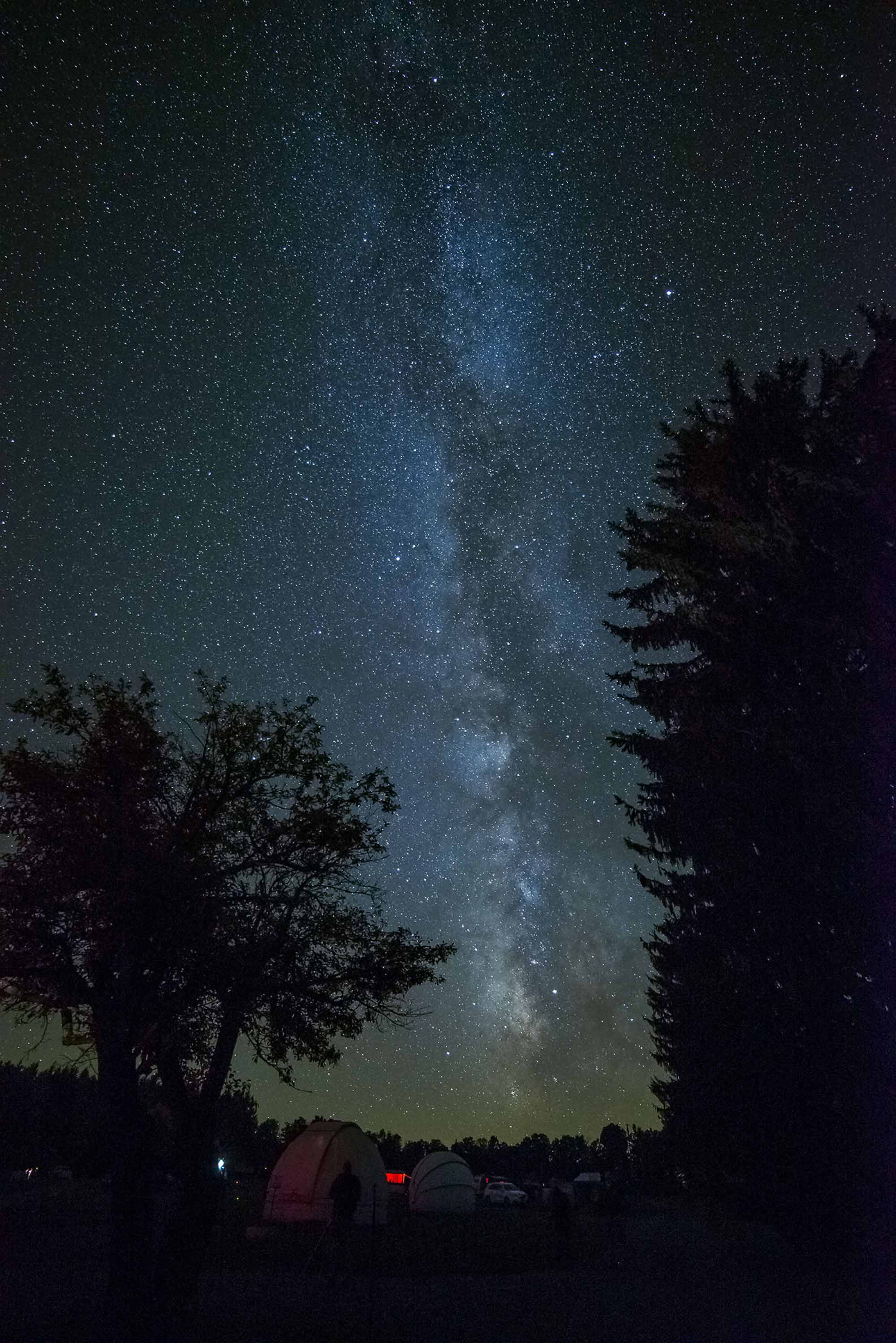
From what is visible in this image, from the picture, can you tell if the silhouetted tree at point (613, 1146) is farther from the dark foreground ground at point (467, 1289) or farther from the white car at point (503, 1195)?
the dark foreground ground at point (467, 1289)

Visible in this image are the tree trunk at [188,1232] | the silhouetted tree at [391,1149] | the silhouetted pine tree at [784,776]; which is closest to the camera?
the tree trunk at [188,1232]

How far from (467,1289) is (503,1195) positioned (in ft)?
125

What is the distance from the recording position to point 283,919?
1272 cm

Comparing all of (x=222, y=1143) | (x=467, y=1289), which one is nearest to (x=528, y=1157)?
(x=222, y=1143)

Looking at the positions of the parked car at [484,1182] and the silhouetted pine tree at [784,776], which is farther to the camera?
the parked car at [484,1182]

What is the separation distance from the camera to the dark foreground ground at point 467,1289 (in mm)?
11812

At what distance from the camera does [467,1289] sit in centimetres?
1595

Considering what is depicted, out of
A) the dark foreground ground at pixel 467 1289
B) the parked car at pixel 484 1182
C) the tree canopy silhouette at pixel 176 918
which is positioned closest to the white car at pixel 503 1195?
the parked car at pixel 484 1182

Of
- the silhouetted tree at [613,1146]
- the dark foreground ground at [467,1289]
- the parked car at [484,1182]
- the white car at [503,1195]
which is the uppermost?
the silhouetted tree at [613,1146]

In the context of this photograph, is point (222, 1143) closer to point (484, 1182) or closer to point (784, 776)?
point (484, 1182)

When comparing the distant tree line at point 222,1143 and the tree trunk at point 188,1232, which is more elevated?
the distant tree line at point 222,1143

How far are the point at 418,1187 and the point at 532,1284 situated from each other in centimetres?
2528

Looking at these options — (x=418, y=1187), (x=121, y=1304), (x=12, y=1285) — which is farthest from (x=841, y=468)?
(x=418, y=1187)

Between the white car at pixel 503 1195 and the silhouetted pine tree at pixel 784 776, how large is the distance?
31.5m
